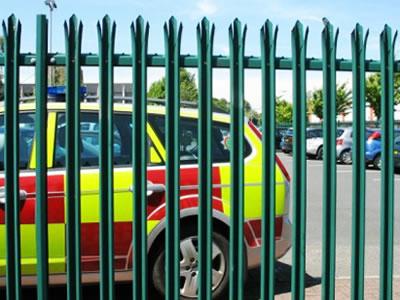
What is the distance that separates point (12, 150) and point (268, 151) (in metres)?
1.34

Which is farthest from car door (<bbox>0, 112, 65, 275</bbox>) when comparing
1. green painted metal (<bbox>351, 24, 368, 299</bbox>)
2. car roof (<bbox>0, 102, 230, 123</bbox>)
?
green painted metal (<bbox>351, 24, 368, 299</bbox>)

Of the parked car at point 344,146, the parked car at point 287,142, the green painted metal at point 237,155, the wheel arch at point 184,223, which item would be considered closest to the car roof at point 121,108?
the wheel arch at point 184,223

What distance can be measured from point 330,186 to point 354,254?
0.43 m

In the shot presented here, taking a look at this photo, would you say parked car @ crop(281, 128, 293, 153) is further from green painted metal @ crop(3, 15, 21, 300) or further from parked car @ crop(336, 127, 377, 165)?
green painted metal @ crop(3, 15, 21, 300)

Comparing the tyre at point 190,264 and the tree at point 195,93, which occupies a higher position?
the tree at point 195,93

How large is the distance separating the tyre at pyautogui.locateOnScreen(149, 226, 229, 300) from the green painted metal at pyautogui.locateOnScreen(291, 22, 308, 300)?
4.72ft

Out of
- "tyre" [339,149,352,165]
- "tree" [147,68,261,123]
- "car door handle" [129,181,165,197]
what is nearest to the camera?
"tree" [147,68,261,123]

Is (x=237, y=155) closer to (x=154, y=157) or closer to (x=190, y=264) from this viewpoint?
(x=154, y=157)

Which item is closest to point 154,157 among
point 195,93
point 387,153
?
point 387,153

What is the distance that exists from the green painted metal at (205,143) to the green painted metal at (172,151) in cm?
12

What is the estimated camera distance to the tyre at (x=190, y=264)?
4665 millimetres

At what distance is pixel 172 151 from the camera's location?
10.4 ft

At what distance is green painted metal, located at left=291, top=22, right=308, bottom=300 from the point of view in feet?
10.6

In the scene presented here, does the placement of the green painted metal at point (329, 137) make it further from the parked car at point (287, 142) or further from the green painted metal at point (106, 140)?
the parked car at point (287, 142)
